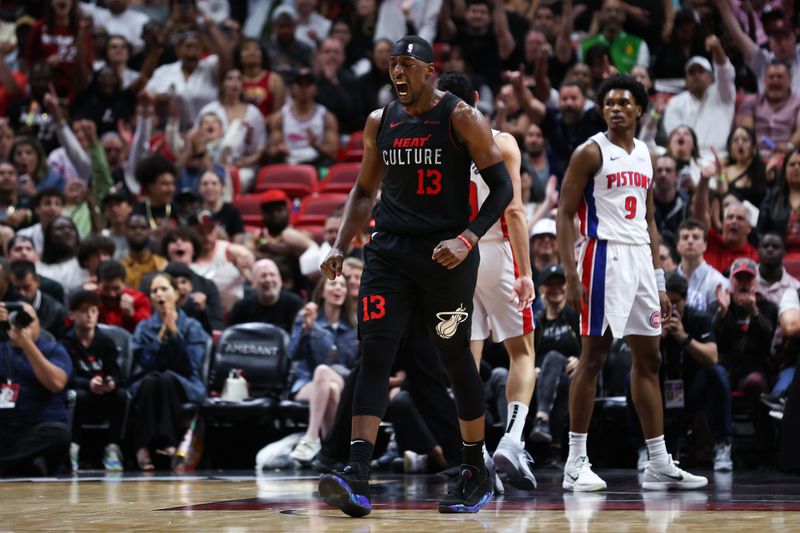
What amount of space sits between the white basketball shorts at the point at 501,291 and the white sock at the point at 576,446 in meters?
0.63

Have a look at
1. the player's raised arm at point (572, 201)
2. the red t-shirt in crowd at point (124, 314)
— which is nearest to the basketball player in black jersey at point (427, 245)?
the player's raised arm at point (572, 201)

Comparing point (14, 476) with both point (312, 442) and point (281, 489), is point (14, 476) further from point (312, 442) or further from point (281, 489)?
point (281, 489)

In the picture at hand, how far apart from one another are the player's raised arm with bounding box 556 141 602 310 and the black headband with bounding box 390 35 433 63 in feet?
5.50

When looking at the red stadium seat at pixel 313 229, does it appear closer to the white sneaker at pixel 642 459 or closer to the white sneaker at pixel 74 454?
the white sneaker at pixel 74 454

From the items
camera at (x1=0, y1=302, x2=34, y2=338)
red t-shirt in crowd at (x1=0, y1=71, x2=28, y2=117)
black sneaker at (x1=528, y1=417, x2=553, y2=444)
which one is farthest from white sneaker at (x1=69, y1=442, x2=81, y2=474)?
red t-shirt in crowd at (x1=0, y1=71, x2=28, y2=117)

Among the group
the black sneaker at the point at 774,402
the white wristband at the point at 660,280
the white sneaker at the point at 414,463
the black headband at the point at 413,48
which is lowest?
the white sneaker at the point at 414,463

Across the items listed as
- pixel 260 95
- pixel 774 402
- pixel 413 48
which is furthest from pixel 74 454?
pixel 260 95

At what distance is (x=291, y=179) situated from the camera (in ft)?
47.2

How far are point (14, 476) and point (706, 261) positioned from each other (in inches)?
229

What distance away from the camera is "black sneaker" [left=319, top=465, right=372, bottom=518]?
5344mm

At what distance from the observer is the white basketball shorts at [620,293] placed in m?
6.99

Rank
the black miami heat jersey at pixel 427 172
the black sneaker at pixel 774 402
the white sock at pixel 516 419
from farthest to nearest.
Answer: the black sneaker at pixel 774 402
the white sock at pixel 516 419
the black miami heat jersey at pixel 427 172

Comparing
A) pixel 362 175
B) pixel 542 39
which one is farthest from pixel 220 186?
pixel 362 175

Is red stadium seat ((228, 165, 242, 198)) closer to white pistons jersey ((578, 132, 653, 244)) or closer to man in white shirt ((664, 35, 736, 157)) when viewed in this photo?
man in white shirt ((664, 35, 736, 157))
